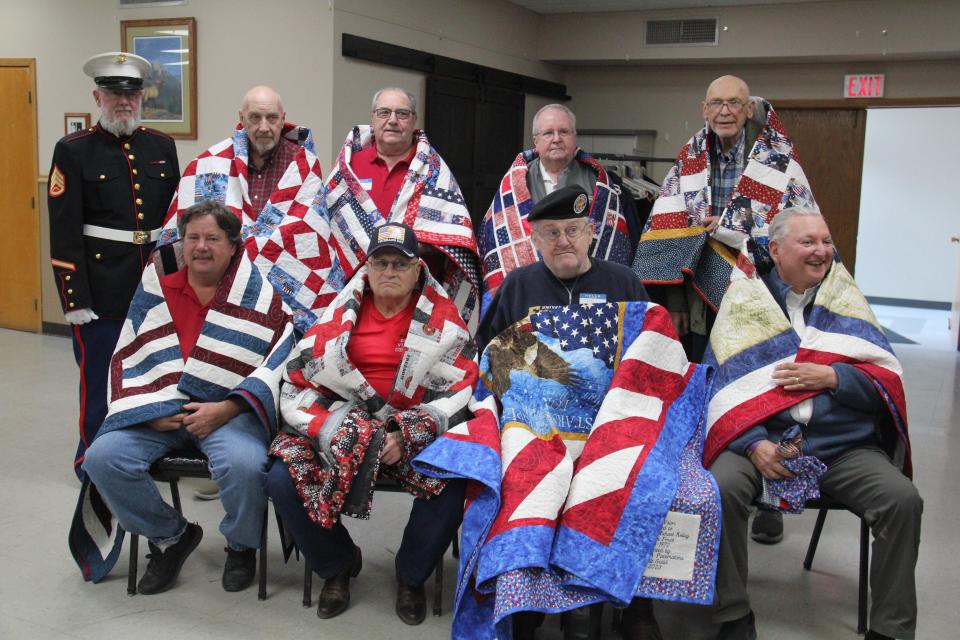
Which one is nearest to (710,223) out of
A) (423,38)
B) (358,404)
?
(358,404)

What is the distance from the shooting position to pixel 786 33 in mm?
7395

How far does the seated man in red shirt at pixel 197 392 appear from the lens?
2.74 metres

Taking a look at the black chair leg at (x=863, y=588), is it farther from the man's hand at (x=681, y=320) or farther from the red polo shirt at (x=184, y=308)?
the red polo shirt at (x=184, y=308)

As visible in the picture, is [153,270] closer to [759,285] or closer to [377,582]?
[377,582]

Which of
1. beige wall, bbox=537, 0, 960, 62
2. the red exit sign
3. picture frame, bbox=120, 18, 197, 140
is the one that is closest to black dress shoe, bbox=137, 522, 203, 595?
picture frame, bbox=120, 18, 197, 140

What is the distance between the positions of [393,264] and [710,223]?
1.23 metres

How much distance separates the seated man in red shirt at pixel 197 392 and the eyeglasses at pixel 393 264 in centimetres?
40

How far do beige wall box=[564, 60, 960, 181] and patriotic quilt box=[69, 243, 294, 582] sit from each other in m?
6.04

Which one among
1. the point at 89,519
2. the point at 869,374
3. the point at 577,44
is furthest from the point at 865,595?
the point at 577,44

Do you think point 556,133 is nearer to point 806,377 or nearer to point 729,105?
point 729,105

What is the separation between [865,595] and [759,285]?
3.10 feet

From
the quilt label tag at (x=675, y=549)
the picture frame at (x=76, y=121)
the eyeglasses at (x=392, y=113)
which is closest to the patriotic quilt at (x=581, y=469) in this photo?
the quilt label tag at (x=675, y=549)

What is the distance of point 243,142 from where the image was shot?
138 inches

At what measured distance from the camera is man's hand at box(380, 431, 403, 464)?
260 centimetres
